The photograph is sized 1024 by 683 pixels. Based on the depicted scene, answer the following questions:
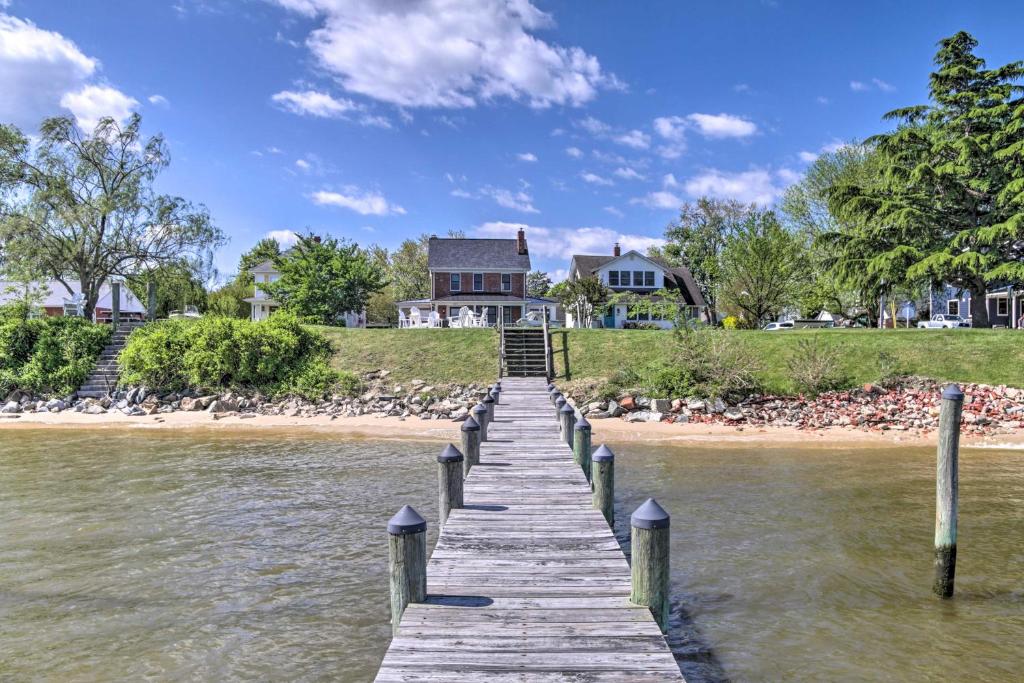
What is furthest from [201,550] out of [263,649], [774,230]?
[774,230]

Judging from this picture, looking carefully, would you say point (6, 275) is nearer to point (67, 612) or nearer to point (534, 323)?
point (534, 323)

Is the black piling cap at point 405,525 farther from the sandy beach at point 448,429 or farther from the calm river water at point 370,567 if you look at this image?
the sandy beach at point 448,429

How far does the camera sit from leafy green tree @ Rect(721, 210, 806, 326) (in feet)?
114

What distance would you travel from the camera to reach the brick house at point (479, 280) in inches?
1962

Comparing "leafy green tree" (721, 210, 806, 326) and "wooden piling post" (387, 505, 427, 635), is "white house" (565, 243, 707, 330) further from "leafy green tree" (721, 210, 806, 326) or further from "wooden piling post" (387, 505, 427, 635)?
"wooden piling post" (387, 505, 427, 635)

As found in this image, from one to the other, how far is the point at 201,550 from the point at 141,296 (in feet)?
125

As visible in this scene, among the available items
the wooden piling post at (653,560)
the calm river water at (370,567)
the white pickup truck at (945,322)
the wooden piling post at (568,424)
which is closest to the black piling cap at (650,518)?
the wooden piling post at (653,560)

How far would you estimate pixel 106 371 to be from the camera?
28.4 metres

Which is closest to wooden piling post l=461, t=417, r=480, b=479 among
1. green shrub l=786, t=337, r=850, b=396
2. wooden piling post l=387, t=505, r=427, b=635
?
wooden piling post l=387, t=505, r=427, b=635

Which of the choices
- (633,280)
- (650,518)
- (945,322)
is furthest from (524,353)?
(945,322)

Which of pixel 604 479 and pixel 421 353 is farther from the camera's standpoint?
pixel 421 353

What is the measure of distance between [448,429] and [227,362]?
11918 millimetres

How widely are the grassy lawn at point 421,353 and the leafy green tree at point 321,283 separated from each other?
6.86m

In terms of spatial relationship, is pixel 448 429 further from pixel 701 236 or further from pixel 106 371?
pixel 701 236
